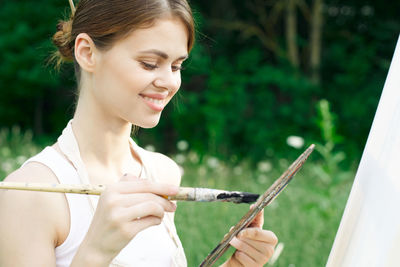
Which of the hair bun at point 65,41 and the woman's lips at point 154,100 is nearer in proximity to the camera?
the woman's lips at point 154,100

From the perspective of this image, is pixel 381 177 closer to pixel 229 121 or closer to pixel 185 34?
pixel 185 34

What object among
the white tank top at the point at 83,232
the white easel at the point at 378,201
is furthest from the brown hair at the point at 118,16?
the white easel at the point at 378,201

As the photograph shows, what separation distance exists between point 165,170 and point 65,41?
1.64 feet

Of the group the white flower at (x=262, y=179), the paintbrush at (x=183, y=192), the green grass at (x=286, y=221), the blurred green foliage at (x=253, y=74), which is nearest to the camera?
the paintbrush at (x=183, y=192)

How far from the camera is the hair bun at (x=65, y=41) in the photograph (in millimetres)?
1553

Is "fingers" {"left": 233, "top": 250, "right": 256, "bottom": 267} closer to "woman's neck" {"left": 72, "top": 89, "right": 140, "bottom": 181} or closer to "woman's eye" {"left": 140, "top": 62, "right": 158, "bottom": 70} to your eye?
"woman's neck" {"left": 72, "top": 89, "right": 140, "bottom": 181}

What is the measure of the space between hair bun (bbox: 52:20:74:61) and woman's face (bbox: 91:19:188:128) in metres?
0.21

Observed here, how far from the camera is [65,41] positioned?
1573 mm

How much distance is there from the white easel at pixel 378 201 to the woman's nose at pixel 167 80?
570 mm

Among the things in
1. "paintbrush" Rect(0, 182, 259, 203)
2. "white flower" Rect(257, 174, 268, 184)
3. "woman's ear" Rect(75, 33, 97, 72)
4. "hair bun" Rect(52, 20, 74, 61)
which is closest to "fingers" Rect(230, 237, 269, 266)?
"paintbrush" Rect(0, 182, 259, 203)

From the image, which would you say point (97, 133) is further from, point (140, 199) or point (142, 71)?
point (140, 199)

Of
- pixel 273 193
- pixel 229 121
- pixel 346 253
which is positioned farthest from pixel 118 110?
pixel 229 121

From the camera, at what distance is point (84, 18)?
1446 millimetres

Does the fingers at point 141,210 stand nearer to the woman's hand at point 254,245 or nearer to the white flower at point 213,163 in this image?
the woman's hand at point 254,245
